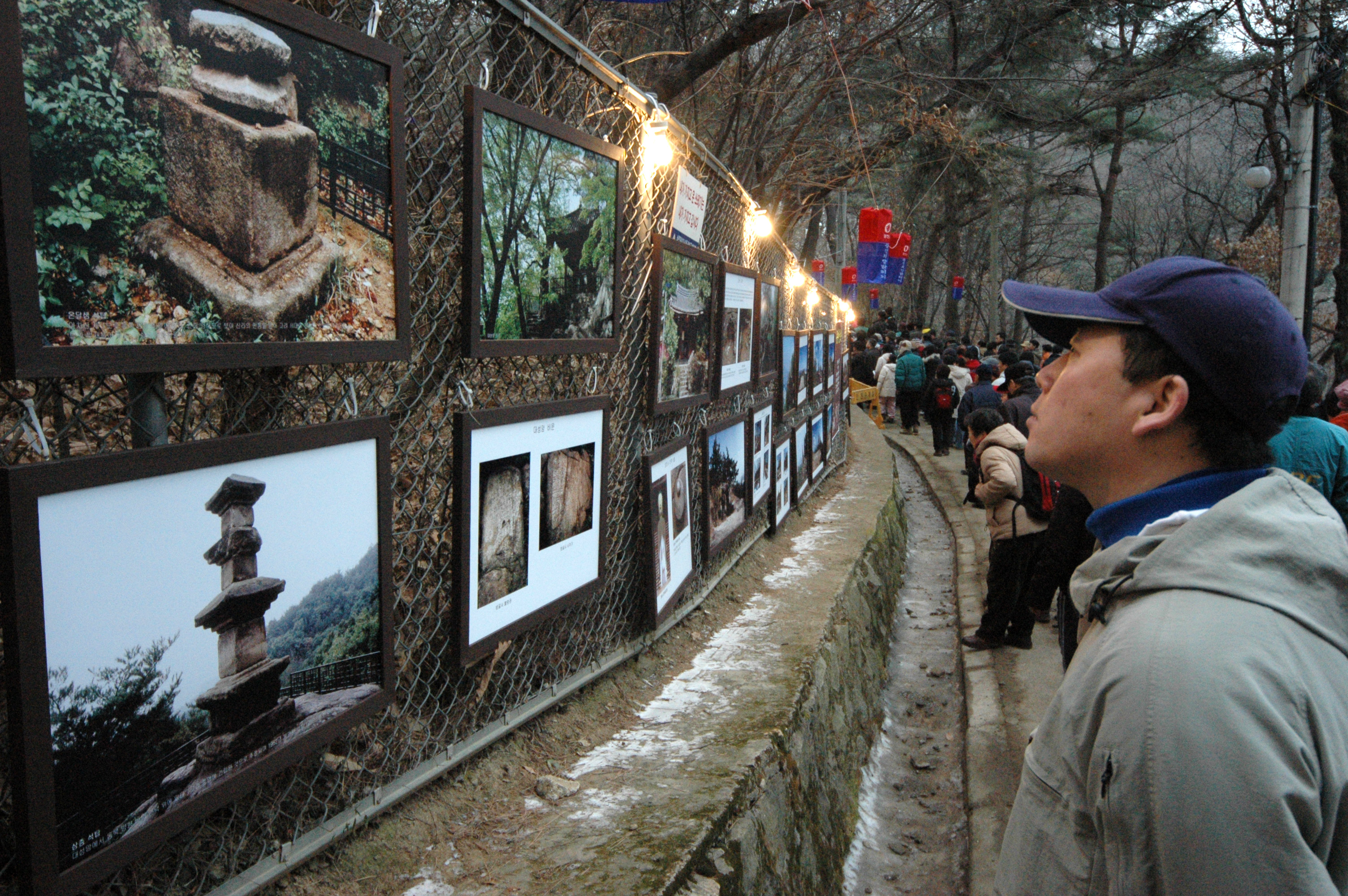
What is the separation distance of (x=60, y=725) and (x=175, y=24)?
45.0 inches

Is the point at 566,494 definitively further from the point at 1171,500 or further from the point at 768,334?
the point at 768,334

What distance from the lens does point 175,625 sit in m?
1.58

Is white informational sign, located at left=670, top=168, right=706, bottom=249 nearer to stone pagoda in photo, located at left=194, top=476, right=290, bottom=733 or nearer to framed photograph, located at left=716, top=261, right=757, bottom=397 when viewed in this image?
framed photograph, located at left=716, top=261, right=757, bottom=397

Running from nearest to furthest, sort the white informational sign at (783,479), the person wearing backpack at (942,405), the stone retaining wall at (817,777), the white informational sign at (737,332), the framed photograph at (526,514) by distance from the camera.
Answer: the framed photograph at (526,514) < the stone retaining wall at (817,777) < the white informational sign at (737,332) < the white informational sign at (783,479) < the person wearing backpack at (942,405)

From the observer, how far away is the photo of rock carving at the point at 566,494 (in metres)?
2.88

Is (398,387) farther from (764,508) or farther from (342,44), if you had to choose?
(764,508)

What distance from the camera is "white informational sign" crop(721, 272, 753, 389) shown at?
5238 millimetres

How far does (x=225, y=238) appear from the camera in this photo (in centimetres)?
157

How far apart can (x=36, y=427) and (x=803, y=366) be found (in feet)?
25.1

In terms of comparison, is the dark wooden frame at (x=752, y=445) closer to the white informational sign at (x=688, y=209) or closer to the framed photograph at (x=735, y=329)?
the framed photograph at (x=735, y=329)

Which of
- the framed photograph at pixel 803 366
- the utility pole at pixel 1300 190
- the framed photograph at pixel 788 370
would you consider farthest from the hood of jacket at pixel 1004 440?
the utility pole at pixel 1300 190

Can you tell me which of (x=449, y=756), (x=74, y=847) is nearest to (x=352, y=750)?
(x=449, y=756)

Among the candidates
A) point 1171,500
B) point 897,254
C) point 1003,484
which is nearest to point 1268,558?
point 1171,500

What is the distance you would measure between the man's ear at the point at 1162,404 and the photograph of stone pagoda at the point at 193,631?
1600 millimetres
